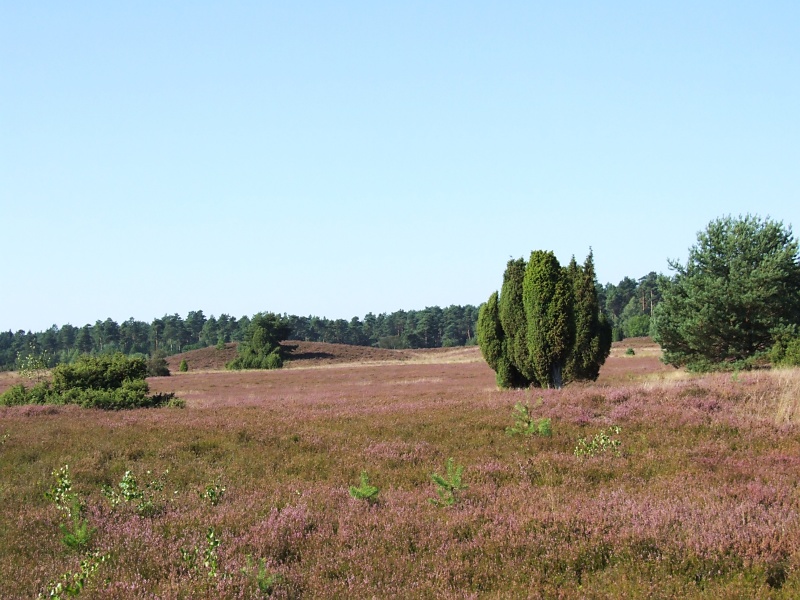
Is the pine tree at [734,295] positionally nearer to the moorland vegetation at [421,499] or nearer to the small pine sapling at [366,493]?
the moorland vegetation at [421,499]

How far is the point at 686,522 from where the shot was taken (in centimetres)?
568

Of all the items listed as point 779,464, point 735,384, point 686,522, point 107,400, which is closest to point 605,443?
point 779,464

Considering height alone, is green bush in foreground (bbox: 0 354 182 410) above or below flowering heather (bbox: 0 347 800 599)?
above

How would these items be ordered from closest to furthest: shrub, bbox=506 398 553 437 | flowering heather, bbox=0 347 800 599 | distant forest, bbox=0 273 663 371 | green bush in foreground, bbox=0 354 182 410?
flowering heather, bbox=0 347 800 599 → shrub, bbox=506 398 553 437 → green bush in foreground, bbox=0 354 182 410 → distant forest, bbox=0 273 663 371

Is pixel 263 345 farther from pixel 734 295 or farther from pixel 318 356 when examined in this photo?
pixel 734 295

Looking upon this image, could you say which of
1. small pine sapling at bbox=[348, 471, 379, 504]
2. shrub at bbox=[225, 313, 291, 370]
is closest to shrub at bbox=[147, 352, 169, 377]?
shrub at bbox=[225, 313, 291, 370]

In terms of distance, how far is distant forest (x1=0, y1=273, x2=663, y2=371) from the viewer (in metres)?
140

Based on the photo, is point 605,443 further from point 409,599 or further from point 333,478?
point 409,599

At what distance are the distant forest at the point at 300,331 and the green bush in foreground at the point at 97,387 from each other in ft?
363

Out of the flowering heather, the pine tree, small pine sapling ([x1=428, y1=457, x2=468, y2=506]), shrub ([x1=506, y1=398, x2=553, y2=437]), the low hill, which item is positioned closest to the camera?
the flowering heather

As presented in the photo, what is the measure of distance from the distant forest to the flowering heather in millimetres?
123163

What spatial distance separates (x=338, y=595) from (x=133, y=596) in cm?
154

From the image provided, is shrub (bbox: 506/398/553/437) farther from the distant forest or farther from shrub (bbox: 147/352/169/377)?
the distant forest

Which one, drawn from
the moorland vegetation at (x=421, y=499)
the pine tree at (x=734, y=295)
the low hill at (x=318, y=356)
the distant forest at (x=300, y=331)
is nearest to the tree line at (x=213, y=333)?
the distant forest at (x=300, y=331)
